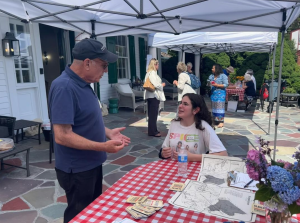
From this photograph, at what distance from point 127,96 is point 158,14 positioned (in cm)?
508

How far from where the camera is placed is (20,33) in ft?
19.0

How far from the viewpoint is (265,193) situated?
102cm

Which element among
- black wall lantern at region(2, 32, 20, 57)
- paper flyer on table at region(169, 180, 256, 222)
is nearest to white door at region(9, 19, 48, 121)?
black wall lantern at region(2, 32, 20, 57)

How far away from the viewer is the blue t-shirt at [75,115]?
1584 mm

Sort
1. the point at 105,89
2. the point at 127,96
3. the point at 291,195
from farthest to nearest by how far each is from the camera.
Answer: the point at 105,89 → the point at 127,96 → the point at 291,195

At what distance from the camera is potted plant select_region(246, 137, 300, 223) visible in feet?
3.04

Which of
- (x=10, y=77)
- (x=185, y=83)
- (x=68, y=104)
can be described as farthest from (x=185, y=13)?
(x=10, y=77)

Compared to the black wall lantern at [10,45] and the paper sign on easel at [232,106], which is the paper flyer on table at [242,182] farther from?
the paper sign on easel at [232,106]

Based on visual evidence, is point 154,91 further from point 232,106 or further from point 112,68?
Result: point 232,106

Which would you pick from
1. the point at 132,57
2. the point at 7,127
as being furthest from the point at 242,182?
the point at 132,57

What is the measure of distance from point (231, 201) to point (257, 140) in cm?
52

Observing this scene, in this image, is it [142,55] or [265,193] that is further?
[142,55]


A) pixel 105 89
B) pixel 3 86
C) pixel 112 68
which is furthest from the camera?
pixel 112 68

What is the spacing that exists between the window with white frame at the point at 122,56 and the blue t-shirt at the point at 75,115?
8.19 metres
